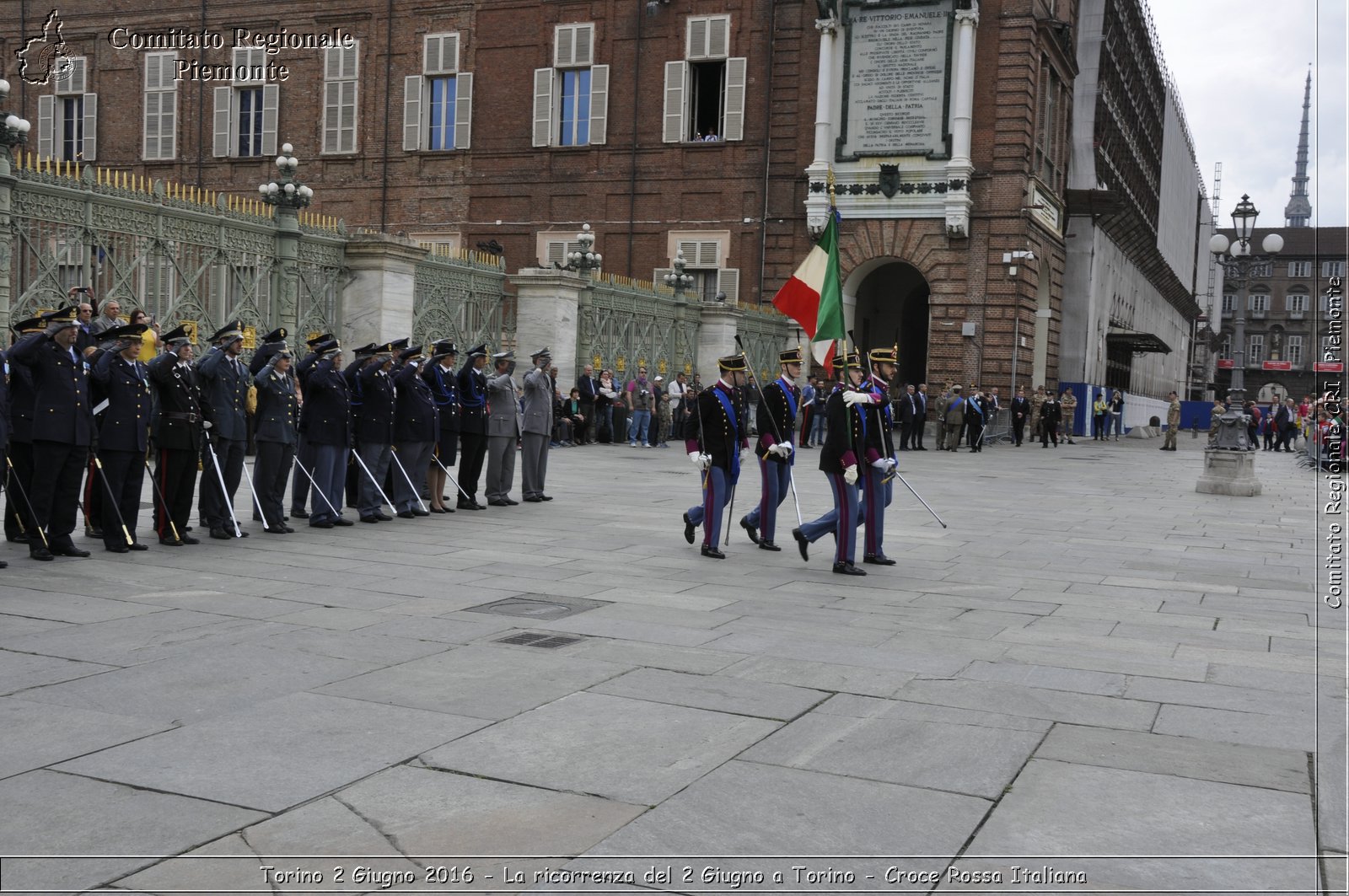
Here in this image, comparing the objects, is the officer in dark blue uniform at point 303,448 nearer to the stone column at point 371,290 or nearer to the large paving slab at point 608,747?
the large paving slab at point 608,747

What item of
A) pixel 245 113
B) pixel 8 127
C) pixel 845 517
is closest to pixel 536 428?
pixel 845 517

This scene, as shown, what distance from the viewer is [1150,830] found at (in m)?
4.50

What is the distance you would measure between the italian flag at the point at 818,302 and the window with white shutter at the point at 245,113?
31.0 m

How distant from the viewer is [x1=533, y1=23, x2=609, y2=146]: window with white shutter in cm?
3738

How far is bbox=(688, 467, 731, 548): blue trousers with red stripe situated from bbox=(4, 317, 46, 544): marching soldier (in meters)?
A: 5.36

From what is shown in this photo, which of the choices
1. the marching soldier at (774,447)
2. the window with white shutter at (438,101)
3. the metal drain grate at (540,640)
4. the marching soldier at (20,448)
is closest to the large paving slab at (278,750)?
the metal drain grate at (540,640)

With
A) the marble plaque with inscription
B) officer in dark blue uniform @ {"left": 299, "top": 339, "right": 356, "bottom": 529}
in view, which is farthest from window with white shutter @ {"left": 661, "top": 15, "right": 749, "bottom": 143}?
officer in dark blue uniform @ {"left": 299, "top": 339, "right": 356, "bottom": 529}

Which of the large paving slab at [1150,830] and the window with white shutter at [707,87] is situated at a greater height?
the window with white shutter at [707,87]

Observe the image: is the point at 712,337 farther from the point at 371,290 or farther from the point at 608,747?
the point at 608,747

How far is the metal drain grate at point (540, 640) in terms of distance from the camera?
286 inches

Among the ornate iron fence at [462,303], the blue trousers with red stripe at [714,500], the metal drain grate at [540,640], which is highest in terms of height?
the ornate iron fence at [462,303]

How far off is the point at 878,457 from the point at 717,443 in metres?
1.60

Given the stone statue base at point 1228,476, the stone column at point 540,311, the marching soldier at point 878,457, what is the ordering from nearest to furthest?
the marching soldier at point 878,457, the stone statue base at point 1228,476, the stone column at point 540,311

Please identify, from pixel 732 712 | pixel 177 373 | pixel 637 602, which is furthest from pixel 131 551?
pixel 732 712
